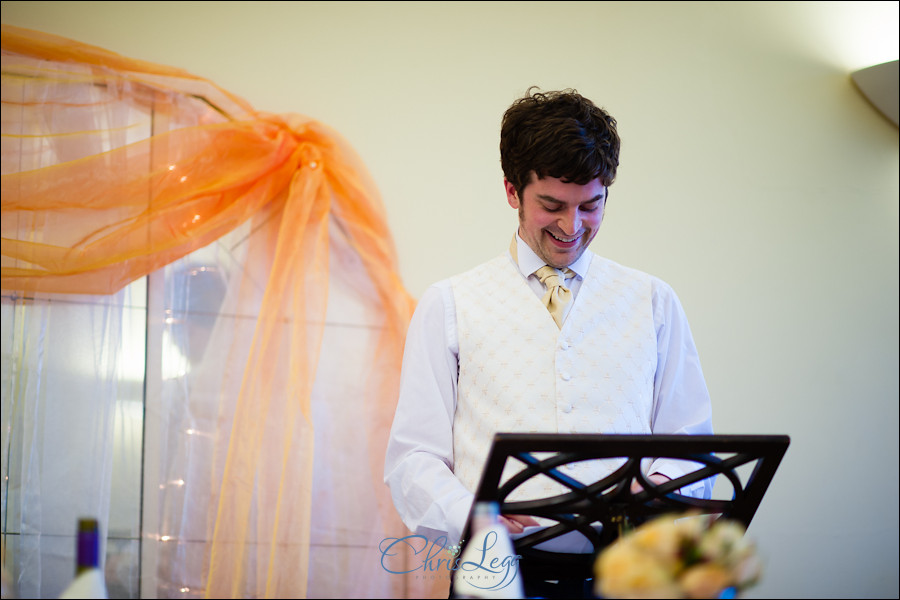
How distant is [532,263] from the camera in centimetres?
172

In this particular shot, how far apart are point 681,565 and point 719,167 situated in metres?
2.52

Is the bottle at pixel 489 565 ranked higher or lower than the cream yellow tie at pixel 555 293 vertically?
lower

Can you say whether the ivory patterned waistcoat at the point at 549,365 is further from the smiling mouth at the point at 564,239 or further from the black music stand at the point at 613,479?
the black music stand at the point at 613,479

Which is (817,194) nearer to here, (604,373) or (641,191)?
(641,191)

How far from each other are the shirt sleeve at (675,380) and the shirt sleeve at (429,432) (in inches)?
16.1

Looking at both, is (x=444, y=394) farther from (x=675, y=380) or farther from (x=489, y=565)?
(x=489, y=565)

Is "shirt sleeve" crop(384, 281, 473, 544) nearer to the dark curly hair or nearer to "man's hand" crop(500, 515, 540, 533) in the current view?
"man's hand" crop(500, 515, 540, 533)

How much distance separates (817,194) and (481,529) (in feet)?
8.81

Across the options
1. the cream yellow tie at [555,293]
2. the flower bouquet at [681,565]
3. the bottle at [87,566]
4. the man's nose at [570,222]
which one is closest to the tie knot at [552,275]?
the cream yellow tie at [555,293]

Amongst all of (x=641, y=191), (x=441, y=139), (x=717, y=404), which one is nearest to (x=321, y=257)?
(x=441, y=139)

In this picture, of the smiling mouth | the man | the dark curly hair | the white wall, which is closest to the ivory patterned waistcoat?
the man

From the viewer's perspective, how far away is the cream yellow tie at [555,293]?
1667 mm

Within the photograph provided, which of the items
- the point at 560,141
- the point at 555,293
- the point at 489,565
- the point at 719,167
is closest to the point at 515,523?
the point at 489,565

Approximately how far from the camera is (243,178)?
2.54 metres
